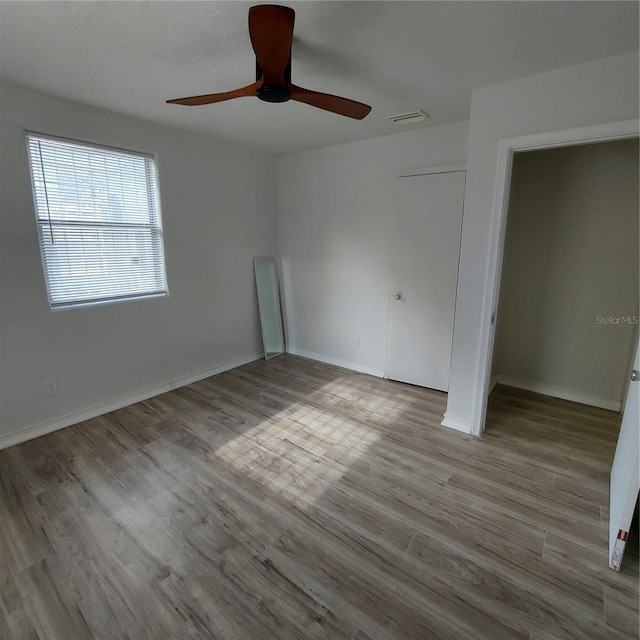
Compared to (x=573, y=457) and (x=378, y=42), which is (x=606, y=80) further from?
(x=573, y=457)

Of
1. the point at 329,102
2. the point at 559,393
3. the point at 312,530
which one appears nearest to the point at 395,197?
the point at 329,102

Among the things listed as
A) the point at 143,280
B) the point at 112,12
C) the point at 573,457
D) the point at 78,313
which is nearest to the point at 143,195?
the point at 143,280

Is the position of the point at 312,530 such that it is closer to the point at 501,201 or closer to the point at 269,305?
the point at 501,201

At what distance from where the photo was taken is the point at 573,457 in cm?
246

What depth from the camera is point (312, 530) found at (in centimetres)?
186

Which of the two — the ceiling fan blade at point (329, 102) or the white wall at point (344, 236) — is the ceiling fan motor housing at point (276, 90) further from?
the white wall at point (344, 236)

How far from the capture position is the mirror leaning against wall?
4.41 metres

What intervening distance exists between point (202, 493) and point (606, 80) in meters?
3.37

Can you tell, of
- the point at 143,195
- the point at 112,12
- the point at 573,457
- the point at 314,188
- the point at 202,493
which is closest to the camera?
the point at 112,12

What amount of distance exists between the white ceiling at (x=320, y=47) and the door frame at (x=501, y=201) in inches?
14.7

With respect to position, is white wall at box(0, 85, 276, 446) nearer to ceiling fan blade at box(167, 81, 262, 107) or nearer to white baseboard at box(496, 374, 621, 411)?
ceiling fan blade at box(167, 81, 262, 107)

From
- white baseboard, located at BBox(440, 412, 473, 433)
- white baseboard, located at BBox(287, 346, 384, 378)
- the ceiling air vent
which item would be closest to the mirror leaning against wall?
white baseboard, located at BBox(287, 346, 384, 378)

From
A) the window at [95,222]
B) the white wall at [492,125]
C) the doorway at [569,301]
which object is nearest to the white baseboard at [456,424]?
the white wall at [492,125]
